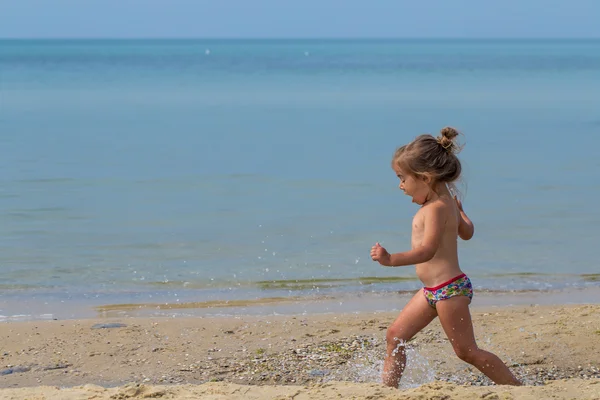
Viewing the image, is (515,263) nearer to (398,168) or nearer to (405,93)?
(398,168)

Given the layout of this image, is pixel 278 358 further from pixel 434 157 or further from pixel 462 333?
pixel 434 157

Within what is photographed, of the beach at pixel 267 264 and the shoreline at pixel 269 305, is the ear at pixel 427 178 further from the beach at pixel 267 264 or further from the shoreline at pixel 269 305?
the shoreline at pixel 269 305

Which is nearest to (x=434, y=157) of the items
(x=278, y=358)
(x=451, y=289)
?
(x=451, y=289)

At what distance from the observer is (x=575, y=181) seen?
1303 cm

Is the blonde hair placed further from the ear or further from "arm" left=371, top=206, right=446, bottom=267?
"arm" left=371, top=206, right=446, bottom=267

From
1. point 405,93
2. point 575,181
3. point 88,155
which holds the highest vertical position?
point 405,93

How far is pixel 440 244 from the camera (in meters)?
3.99

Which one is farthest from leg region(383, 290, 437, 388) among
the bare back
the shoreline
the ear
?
the shoreline

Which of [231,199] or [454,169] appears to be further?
[231,199]

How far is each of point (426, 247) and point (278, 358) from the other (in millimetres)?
1450

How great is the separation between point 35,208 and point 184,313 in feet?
16.2

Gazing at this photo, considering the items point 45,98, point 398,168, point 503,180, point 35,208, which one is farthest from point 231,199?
point 45,98

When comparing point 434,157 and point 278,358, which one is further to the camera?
point 278,358

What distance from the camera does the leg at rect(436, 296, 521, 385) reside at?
397 cm
